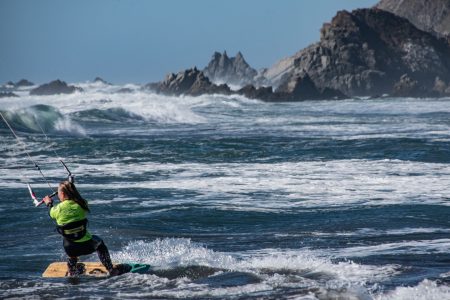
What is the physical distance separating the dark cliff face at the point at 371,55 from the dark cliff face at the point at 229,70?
2477 cm

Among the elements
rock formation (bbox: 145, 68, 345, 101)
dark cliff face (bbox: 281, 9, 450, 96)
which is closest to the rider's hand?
rock formation (bbox: 145, 68, 345, 101)

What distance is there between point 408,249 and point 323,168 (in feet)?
38.6

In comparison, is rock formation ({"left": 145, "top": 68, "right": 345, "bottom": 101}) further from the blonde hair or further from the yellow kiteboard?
the blonde hair

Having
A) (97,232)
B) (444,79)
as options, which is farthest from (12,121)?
(444,79)

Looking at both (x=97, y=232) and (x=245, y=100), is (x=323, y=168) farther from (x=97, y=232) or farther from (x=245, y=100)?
(x=245, y=100)

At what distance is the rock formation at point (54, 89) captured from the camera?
125 metres

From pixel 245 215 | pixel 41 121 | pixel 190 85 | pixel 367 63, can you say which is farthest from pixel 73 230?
pixel 367 63

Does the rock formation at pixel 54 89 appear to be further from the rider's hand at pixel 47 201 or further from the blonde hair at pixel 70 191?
the blonde hair at pixel 70 191

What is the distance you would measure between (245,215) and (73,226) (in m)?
6.13

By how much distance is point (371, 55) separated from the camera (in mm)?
138625

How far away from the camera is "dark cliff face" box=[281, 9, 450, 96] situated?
5143 inches

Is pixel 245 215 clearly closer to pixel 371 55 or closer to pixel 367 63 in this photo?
pixel 367 63

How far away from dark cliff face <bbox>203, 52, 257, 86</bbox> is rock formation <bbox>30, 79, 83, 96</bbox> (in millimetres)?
39266

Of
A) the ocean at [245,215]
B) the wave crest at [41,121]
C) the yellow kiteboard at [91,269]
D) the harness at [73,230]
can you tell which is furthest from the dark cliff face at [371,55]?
the harness at [73,230]
